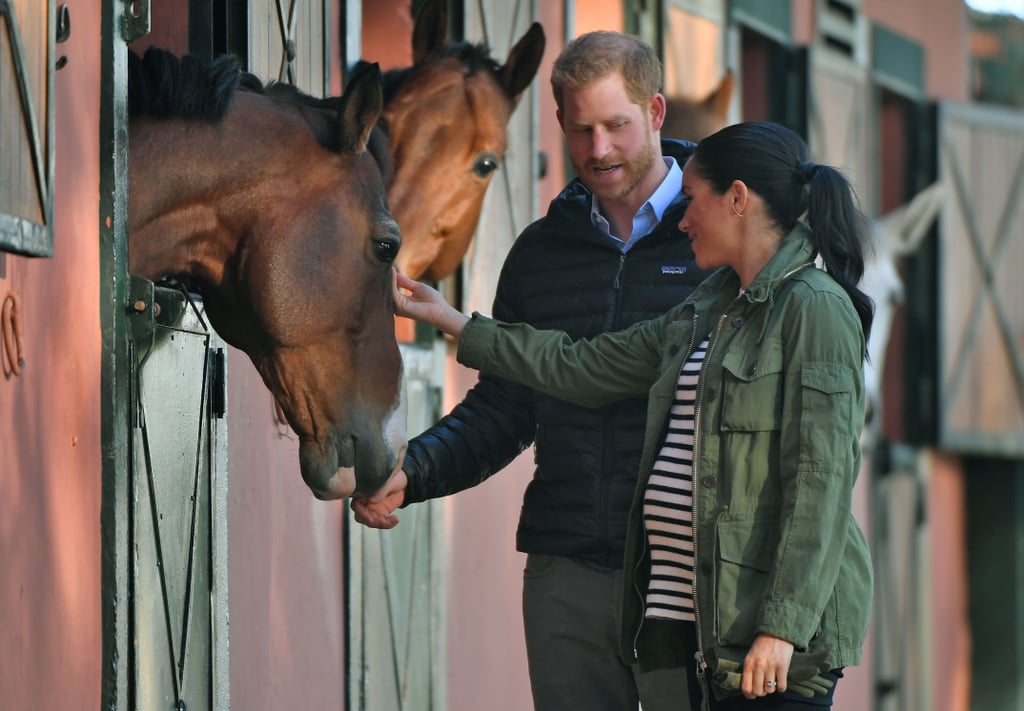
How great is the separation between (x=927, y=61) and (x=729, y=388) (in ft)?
32.8

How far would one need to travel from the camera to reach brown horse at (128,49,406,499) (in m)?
3.40

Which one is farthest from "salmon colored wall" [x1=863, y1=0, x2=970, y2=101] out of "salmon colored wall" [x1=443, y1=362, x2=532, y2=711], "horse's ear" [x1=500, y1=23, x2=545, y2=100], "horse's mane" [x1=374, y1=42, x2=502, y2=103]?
"horse's mane" [x1=374, y1=42, x2=502, y2=103]

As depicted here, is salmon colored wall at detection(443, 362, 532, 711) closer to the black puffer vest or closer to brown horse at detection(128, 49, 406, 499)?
the black puffer vest

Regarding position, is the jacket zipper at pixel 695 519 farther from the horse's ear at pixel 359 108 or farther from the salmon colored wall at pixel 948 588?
the salmon colored wall at pixel 948 588

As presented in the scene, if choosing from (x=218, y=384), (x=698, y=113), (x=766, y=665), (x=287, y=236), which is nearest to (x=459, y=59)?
(x=218, y=384)

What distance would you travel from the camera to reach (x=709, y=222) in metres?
3.11

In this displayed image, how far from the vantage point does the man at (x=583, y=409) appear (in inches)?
133

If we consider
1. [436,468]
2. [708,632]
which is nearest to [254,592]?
[436,468]

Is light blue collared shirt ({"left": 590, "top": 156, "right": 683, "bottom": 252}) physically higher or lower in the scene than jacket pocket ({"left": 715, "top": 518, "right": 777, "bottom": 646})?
higher

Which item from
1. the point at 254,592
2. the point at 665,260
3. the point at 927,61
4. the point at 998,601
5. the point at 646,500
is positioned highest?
the point at 927,61

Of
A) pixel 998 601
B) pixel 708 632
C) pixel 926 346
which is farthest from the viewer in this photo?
pixel 998 601

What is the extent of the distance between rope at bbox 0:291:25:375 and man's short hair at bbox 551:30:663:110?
132cm

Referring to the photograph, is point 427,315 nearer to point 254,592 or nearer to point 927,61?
point 254,592

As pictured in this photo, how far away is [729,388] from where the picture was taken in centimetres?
298
